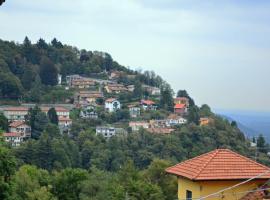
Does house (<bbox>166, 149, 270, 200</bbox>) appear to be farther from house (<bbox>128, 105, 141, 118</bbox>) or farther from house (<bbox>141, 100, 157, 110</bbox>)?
house (<bbox>141, 100, 157, 110</bbox>)

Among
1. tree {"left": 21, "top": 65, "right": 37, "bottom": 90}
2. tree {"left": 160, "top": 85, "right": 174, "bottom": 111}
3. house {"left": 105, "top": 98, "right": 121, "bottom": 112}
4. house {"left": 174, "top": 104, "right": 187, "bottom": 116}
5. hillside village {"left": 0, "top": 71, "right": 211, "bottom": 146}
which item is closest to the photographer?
hillside village {"left": 0, "top": 71, "right": 211, "bottom": 146}

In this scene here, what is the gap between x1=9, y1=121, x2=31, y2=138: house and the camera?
4245 inches

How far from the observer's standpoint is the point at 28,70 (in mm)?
140125

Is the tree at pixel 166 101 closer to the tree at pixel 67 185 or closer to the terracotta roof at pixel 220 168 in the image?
the tree at pixel 67 185

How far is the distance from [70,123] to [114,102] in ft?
61.7

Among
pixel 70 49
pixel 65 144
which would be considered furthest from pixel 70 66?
pixel 65 144

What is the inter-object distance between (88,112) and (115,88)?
22.5 meters

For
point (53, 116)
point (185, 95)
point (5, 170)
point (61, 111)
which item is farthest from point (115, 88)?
point (5, 170)

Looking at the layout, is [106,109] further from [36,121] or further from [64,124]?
[36,121]

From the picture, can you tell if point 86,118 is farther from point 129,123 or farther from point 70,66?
point 70,66

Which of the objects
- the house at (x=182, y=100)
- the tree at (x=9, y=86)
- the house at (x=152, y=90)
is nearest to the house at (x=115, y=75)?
the house at (x=152, y=90)

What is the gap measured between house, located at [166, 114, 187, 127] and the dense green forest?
2188mm

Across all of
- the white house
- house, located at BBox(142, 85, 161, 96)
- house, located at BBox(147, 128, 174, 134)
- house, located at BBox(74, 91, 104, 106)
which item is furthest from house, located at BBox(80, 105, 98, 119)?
the white house

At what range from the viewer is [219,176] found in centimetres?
1126
